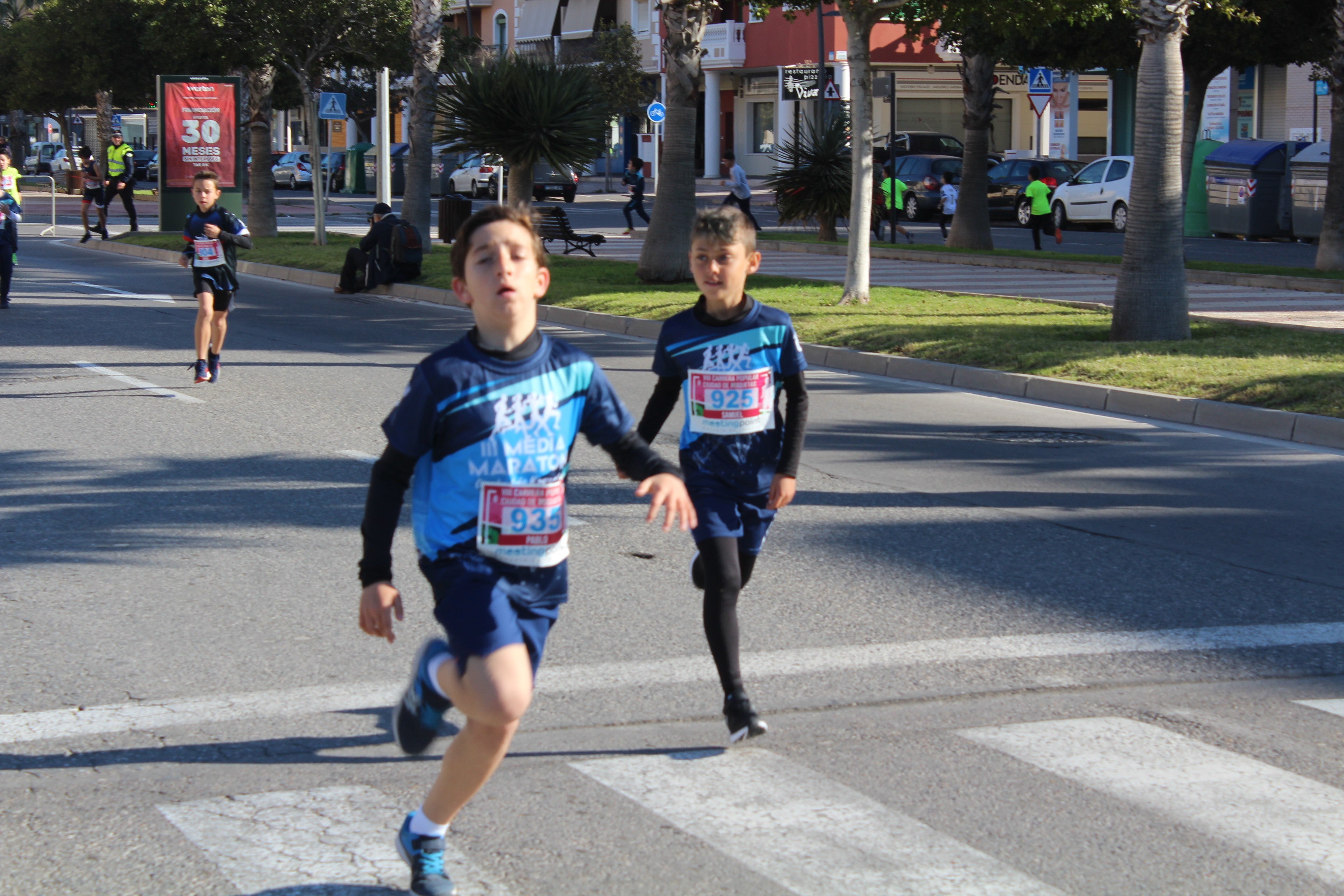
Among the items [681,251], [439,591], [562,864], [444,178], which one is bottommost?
[562,864]

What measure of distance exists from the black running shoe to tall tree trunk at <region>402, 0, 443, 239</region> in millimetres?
20386

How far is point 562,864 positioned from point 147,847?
1.02m

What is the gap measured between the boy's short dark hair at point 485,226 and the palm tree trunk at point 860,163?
13.7m

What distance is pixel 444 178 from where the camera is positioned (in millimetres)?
42844

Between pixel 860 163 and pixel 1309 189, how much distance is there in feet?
50.2

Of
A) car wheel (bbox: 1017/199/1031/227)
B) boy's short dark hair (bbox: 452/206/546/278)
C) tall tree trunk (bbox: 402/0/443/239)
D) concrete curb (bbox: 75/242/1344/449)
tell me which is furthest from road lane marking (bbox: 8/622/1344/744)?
car wheel (bbox: 1017/199/1031/227)

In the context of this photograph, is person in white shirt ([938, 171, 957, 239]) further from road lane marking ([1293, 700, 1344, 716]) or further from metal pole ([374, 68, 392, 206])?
road lane marking ([1293, 700, 1344, 716])

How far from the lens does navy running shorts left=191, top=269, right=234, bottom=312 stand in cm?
1198

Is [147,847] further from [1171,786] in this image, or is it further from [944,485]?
[944,485]

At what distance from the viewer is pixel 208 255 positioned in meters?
12.1

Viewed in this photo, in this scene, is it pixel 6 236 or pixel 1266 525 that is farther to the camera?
pixel 6 236

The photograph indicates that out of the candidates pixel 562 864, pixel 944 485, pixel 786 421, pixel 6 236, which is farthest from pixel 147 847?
pixel 6 236

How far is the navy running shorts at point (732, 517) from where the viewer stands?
4.75 m

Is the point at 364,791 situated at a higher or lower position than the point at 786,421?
lower
